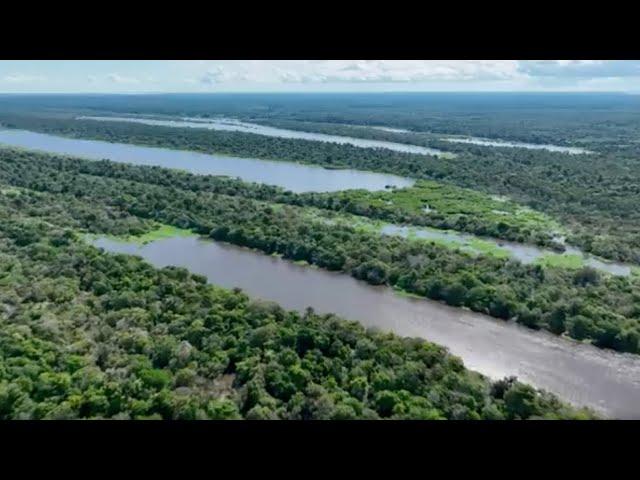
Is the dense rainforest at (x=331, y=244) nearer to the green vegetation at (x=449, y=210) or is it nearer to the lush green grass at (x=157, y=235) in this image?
the lush green grass at (x=157, y=235)

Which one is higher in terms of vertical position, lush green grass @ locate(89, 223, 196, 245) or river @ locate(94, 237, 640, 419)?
lush green grass @ locate(89, 223, 196, 245)

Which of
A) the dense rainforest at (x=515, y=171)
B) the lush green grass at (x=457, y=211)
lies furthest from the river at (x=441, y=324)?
the dense rainforest at (x=515, y=171)

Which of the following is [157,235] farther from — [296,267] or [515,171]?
[515,171]

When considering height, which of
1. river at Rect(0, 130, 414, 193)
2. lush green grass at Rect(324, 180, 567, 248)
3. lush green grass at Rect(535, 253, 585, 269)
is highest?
river at Rect(0, 130, 414, 193)

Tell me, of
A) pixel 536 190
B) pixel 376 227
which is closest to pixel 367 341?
pixel 376 227

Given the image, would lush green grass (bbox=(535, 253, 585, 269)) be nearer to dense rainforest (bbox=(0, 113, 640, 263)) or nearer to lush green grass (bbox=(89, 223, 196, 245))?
dense rainforest (bbox=(0, 113, 640, 263))

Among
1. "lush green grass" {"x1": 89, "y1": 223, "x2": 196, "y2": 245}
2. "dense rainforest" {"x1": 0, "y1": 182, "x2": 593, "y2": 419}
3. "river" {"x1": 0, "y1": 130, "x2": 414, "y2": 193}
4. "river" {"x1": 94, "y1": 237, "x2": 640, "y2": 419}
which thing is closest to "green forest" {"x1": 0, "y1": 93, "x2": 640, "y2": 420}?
"dense rainforest" {"x1": 0, "y1": 182, "x2": 593, "y2": 419}
